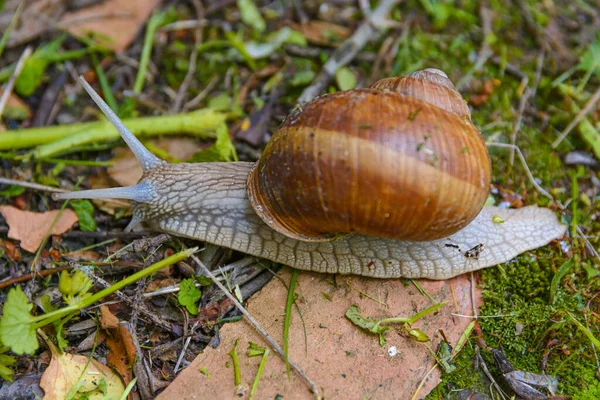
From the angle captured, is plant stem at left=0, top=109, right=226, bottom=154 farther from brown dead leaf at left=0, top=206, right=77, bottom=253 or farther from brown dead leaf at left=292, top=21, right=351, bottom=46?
brown dead leaf at left=292, top=21, right=351, bottom=46

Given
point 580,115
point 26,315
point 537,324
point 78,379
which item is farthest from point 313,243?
point 580,115

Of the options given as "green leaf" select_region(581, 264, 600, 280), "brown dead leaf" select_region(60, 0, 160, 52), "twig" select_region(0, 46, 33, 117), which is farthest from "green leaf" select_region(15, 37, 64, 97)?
"green leaf" select_region(581, 264, 600, 280)

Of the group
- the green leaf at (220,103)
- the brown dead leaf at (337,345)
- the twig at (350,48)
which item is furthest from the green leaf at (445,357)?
the green leaf at (220,103)

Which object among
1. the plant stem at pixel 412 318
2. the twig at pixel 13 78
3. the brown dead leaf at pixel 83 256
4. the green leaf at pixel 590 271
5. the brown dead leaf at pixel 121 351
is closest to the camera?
the brown dead leaf at pixel 121 351

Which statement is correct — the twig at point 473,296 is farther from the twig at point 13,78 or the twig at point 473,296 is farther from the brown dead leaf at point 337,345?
the twig at point 13,78

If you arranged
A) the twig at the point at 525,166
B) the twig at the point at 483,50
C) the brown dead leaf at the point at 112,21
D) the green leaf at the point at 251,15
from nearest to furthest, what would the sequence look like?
1. the twig at the point at 525,166
2. the twig at the point at 483,50
3. the brown dead leaf at the point at 112,21
4. the green leaf at the point at 251,15

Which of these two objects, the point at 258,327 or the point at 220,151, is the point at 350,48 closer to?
the point at 220,151

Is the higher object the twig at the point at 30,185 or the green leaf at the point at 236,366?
the twig at the point at 30,185

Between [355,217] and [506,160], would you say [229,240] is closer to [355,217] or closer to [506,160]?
[355,217]
